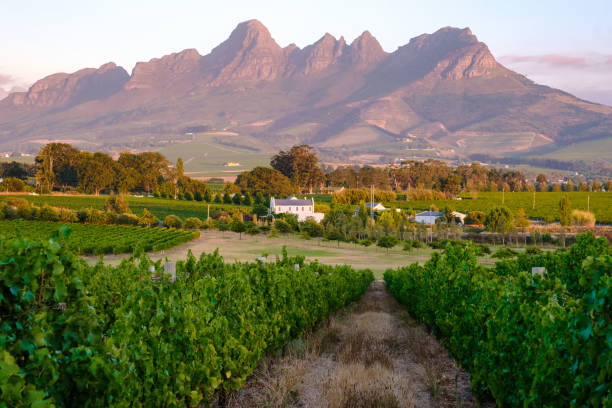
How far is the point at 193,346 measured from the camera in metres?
5.48

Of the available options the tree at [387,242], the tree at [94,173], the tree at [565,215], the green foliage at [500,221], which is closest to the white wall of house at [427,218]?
the green foliage at [500,221]

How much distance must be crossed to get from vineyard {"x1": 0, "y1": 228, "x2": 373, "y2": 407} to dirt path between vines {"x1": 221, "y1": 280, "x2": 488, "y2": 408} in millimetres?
538

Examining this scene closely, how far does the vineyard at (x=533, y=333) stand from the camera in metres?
3.63

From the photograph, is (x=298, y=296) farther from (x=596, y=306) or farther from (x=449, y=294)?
(x=596, y=306)

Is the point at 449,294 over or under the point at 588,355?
under

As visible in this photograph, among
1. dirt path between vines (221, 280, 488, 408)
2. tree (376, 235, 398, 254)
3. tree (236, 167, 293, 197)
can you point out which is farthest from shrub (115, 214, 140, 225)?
dirt path between vines (221, 280, 488, 408)

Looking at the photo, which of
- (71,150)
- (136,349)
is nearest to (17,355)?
(136,349)

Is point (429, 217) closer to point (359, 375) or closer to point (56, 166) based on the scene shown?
point (359, 375)

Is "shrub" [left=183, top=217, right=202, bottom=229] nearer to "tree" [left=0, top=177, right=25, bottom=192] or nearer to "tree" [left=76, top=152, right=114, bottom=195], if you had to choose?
"tree" [left=76, top=152, right=114, bottom=195]

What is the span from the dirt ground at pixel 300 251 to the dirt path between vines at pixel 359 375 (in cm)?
2840

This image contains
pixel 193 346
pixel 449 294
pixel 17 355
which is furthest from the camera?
pixel 449 294

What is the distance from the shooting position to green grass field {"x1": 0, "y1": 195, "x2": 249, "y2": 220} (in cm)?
8831

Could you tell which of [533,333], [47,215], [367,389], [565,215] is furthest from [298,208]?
[533,333]

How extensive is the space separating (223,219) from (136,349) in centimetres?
7494
